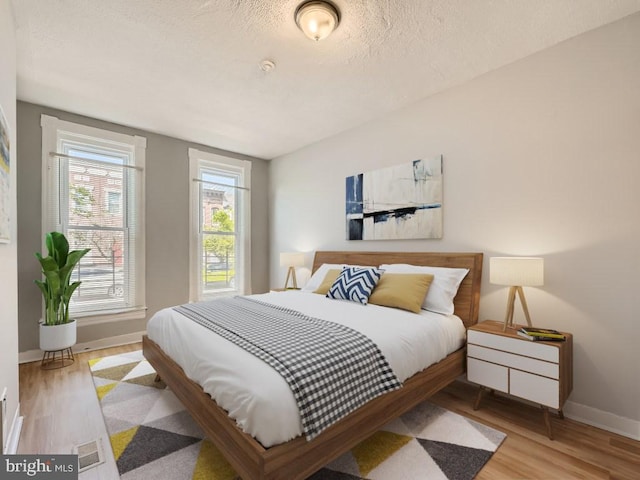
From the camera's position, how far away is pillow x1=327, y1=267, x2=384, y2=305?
2742 mm

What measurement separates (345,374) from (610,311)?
188 cm

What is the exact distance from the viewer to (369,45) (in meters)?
2.23

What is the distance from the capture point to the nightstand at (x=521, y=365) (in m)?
1.88

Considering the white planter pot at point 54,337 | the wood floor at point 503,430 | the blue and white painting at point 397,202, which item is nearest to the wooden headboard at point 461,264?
the blue and white painting at point 397,202

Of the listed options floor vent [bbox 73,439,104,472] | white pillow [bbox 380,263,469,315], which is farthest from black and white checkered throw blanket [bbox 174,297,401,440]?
white pillow [bbox 380,263,469,315]

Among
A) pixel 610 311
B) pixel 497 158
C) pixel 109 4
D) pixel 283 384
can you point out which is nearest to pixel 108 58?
pixel 109 4

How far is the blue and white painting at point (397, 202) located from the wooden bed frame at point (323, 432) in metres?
0.50

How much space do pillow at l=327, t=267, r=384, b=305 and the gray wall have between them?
231 centimetres

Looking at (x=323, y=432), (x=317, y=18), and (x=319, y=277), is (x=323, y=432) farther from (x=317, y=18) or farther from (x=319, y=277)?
(x=317, y=18)

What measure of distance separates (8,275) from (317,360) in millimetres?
1888

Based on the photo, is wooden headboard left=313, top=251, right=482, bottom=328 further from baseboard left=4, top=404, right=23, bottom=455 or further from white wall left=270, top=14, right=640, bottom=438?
baseboard left=4, top=404, right=23, bottom=455

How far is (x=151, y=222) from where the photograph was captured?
3877 millimetres

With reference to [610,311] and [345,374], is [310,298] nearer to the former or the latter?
[345,374]

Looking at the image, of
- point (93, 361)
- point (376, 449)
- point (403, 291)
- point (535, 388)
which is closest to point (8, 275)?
point (93, 361)
